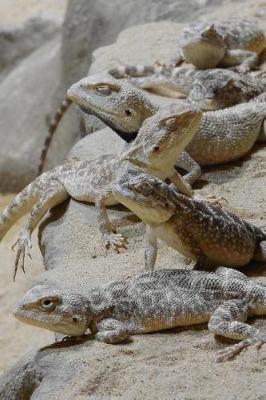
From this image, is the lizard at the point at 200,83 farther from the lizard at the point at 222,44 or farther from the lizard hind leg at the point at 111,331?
the lizard hind leg at the point at 111,331

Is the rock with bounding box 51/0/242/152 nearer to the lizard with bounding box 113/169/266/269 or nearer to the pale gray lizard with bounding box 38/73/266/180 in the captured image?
the pale gray lizard with bounding box 38/73/266/180

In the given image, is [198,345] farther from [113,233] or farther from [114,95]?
[114,95]

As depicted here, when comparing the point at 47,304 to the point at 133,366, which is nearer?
the point at 133,366

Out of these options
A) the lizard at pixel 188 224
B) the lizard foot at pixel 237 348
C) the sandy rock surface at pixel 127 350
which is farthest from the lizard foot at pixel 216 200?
the lizard foot at pixel 237 348

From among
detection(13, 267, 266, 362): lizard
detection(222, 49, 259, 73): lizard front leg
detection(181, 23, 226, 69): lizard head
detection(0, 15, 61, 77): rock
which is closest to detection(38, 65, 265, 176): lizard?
detection(181, 23, 226, 69): lizard head

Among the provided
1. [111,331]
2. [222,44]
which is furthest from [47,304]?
[222,44]

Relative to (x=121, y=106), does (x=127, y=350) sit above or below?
below

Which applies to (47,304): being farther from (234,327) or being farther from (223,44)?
(223,44)
